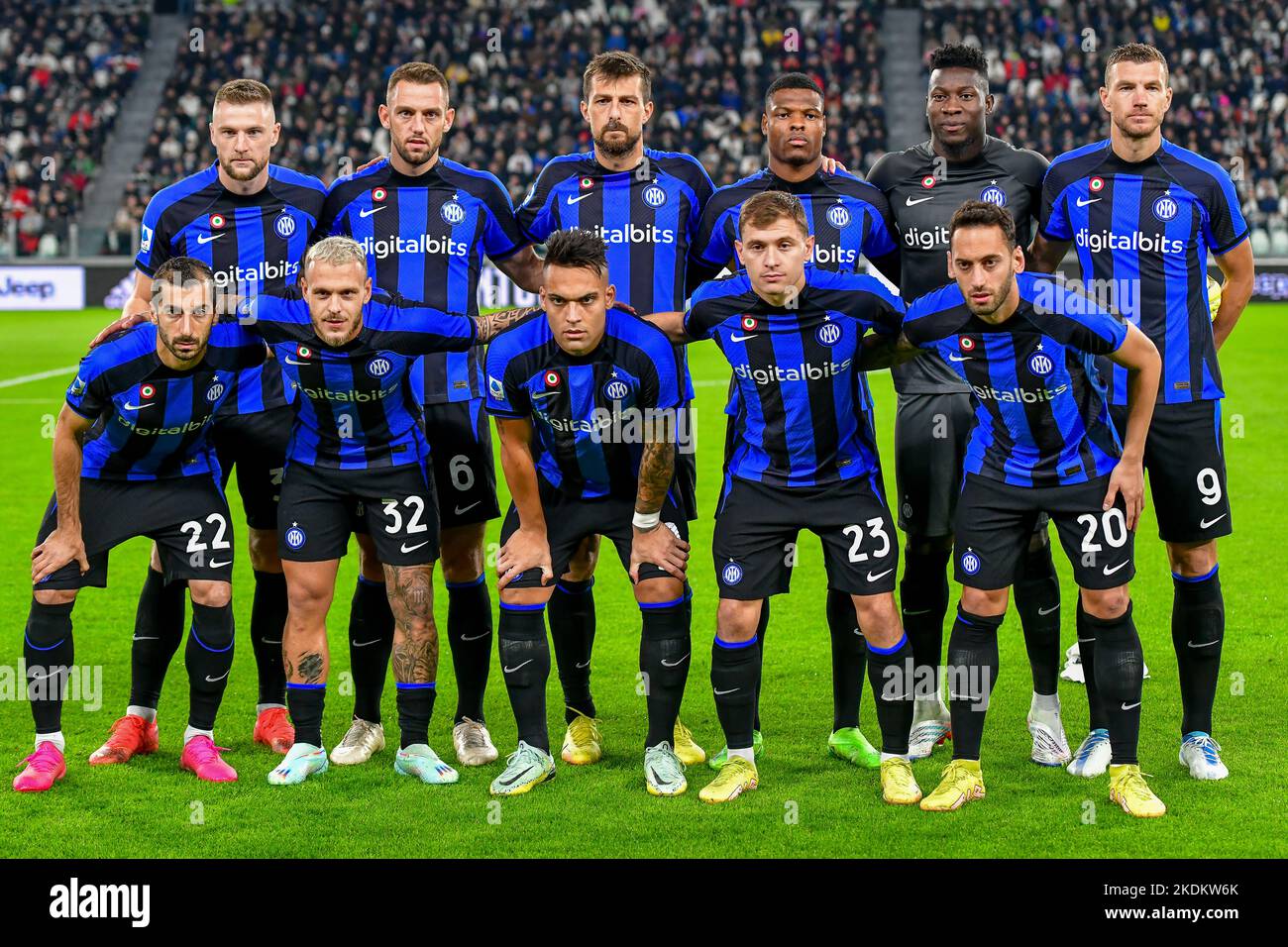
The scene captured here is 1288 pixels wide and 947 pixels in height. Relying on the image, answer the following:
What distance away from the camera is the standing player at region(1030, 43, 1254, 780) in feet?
18.1

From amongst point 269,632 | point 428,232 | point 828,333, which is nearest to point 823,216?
point 828,333

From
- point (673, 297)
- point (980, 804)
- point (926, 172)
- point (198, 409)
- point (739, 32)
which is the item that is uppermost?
point (739, 32)

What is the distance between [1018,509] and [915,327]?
2.31 ft

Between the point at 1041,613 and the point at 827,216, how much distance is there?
1.69 m

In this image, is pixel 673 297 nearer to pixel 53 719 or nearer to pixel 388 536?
pixel 388 536

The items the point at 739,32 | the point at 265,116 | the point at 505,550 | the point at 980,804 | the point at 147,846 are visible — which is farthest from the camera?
the point at 739,32

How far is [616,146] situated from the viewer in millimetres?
6012

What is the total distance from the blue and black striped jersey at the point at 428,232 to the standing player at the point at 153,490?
0.64 metres

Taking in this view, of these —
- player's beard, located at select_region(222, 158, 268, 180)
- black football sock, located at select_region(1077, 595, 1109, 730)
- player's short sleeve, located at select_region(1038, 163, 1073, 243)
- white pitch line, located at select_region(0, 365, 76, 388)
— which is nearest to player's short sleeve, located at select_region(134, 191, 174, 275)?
player's beard, located at select_region(222, 158, 268, 180)

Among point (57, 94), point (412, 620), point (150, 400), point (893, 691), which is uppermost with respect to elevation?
point (57, 94)

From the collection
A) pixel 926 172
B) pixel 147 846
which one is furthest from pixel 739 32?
pixel 147 846

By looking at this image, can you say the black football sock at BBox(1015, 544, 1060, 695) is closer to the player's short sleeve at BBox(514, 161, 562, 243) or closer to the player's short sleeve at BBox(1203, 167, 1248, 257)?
the player's short sleeve at BBox(1203, 167, 1248, 257)

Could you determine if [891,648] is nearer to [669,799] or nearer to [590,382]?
[669,799]

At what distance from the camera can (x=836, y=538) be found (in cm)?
539
